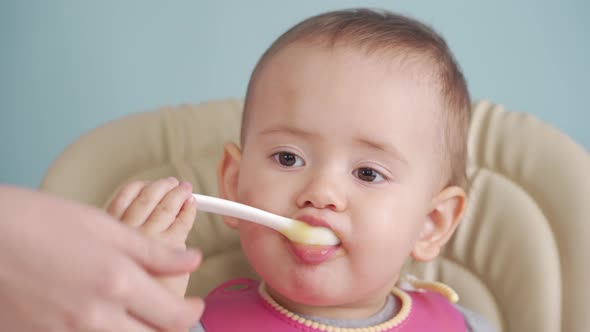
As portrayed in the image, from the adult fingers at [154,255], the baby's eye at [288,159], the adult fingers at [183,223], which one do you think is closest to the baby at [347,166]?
the baby's eye at [288,159]

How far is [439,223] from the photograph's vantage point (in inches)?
37.2

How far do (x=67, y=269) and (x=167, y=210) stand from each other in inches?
7.8

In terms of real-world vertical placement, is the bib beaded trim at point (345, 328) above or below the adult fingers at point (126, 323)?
below

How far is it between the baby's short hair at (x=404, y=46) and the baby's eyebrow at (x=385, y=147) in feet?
0.30

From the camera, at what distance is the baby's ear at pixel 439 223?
0.92 meters

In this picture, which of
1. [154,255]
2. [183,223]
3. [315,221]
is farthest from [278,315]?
[154,255]

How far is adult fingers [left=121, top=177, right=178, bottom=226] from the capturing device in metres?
0.62

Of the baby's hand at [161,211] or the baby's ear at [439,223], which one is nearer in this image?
the baby's hand at [161,211]

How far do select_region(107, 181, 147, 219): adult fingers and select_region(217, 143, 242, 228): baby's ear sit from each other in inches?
11.5

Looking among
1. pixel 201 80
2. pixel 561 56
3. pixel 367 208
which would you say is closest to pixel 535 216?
pixel 367 208

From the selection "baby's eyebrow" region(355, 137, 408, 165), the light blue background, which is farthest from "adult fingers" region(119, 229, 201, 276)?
the light blue background

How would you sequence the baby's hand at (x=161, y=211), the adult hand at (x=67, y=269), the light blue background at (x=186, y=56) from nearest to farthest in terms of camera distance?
the adult hand at (x=67, y=269) → the baby's hand at (x=161, y=211) → the light blue background at (x=186, y=56)

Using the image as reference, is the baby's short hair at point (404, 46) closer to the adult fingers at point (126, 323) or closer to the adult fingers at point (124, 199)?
the adult fingers at point (124, 199)

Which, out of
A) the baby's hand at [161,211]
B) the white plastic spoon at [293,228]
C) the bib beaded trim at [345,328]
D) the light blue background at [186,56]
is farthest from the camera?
the light blue background at [186,56]
